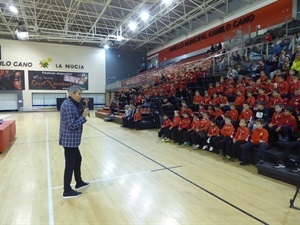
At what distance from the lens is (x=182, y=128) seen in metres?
7.32

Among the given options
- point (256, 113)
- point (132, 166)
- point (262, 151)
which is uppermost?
point (256, 113)

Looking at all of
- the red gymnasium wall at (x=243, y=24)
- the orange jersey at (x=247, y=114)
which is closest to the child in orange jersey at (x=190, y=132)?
the orange jersey at (x=247, y=114)

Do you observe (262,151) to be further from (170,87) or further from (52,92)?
(52,92)

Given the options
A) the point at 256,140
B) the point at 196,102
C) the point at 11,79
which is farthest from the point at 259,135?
the point at 11,79

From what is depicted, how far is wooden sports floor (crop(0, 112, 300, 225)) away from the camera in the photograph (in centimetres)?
278

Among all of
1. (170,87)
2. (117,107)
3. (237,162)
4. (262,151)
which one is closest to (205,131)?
(237,162)

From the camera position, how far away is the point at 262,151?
15.1 ft

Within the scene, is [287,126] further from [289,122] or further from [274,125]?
[274,125]

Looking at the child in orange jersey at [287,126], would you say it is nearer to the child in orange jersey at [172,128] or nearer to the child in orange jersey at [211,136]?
the child in orange jersey at [211,136]

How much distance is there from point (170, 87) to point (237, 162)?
297 inches

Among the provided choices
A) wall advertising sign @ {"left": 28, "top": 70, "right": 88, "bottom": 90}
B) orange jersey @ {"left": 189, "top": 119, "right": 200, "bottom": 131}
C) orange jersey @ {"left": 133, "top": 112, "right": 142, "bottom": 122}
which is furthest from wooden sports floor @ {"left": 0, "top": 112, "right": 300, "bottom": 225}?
wall advertising sign @ {"left": 28, "top": 70, "right": 88, "bottom": 90}

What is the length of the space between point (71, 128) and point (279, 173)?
11.3ft

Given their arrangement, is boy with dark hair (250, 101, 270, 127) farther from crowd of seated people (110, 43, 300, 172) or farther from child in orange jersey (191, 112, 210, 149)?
child in orange jersey (191, 112, 210, 149)

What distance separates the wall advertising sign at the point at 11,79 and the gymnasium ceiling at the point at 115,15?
3411 mm
